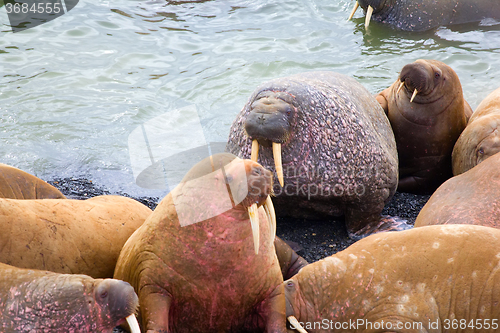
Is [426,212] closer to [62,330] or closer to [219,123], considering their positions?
[62,330]

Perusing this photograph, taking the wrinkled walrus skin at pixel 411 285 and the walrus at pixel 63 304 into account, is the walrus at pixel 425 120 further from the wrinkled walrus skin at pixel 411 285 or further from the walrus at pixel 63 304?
the walrus at pixel 63 304

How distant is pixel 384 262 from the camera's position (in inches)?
113

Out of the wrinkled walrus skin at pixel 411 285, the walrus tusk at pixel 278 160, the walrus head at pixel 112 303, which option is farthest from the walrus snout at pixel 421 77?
the walrus head at pixel 112 303

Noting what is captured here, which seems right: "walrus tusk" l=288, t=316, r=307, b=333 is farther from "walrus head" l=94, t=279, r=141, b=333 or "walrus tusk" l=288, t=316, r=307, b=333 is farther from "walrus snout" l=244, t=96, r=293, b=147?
"walrus snout" l=244, t=96, r=293, b=147

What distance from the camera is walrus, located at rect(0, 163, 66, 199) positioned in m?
3.73

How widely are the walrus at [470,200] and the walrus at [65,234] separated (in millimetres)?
2126

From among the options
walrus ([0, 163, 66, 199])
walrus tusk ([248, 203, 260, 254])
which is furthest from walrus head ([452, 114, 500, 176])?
walrus ([0, 163, 66, 199])

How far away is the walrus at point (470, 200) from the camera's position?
355 cm

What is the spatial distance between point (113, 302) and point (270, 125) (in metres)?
2.00

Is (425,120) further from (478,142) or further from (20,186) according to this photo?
(20,186)

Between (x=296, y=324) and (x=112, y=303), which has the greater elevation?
(x=112, y=303)

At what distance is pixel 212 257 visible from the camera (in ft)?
9.23

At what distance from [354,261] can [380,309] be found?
0.30 meters

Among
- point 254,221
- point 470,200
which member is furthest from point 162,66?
point 254,221
